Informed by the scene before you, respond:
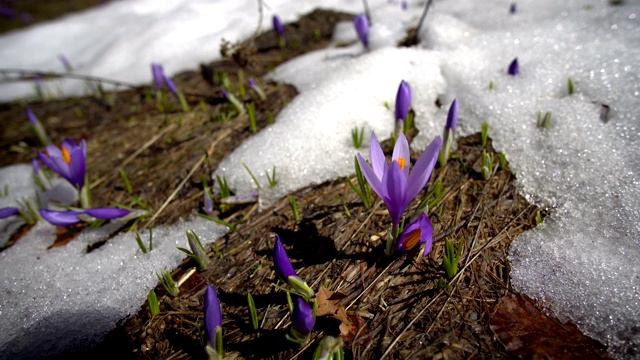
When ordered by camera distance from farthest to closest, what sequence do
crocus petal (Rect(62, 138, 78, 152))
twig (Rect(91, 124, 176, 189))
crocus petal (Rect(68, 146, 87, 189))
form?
twig (Rect(91, 124, 176, 189)) → crocus petal (Rect(62, 138, 78, 152)) → crocus petal (Rect(68, 146, 87, 189))

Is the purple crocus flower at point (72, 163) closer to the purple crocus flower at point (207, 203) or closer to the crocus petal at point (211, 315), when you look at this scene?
the purple crocus flower at point (207, 203)

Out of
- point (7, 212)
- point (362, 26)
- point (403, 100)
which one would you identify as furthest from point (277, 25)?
point (7, 212)

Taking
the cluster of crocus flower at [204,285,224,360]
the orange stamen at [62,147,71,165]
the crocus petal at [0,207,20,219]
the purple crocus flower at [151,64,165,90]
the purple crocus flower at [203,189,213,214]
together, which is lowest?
the cluster of crocus flower at [204,285,224,360]

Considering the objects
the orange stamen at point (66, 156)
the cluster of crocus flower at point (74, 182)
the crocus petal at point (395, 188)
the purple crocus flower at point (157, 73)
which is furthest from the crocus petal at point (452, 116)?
the purple crocus flower at point (157, 73)

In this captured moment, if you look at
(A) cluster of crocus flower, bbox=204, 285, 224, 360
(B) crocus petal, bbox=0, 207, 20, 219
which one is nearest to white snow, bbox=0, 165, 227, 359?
(B) crocus petal, bbox=0, 207, 20, 219

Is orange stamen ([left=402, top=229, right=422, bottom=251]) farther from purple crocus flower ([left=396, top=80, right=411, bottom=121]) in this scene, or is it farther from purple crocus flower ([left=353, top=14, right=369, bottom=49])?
purple crocus flower ([left=353, top=14, right=369, bottom=49])
